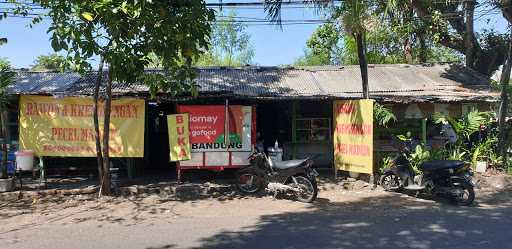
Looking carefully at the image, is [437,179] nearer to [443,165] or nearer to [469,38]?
[443,165]

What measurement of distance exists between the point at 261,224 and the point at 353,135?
4.60 metres

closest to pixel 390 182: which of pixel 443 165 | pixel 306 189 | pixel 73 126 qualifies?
pixel 443 165

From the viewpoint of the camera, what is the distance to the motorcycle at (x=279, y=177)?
9.57 metres

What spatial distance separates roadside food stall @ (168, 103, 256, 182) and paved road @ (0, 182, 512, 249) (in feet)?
4.22

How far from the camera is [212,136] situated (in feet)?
36.7

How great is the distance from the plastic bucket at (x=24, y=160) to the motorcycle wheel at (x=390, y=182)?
7.51 meters

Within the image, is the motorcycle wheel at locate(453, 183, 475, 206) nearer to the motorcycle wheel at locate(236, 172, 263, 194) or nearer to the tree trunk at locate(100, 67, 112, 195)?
the motorcycle wheel at locate(236, 172, 263, 194)

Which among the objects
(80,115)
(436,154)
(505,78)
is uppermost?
(505,78)

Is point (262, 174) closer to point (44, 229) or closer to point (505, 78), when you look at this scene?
point (44, 229)

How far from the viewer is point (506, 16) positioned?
1273 cm

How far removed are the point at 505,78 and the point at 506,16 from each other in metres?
1.74

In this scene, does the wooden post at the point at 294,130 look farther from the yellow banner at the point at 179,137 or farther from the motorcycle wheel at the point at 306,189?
the motorcycle wheel at the point at 306,189

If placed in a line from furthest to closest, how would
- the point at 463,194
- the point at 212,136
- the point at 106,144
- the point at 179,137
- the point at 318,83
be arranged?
1. the point at 318,83
2. the point at 212,136
3. the point at 179,137
4. the point at 106,144
5. the point at 463,194

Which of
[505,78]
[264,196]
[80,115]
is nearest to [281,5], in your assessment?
[264,196]
